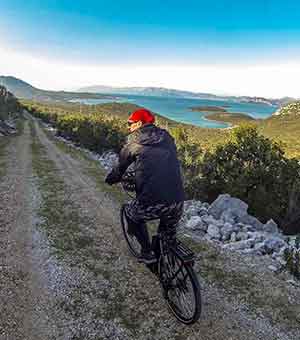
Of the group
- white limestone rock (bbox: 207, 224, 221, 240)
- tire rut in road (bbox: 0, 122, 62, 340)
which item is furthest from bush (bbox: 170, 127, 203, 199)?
tire rut in road (bbox: 0, 122, 62, 340)

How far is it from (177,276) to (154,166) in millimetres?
1521

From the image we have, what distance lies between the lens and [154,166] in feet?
14.9

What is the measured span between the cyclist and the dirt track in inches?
49.8

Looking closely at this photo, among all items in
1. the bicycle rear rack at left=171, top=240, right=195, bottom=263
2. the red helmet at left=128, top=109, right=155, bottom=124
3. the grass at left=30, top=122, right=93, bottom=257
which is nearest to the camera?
the bicycle rear rack at left=171, top=240, right=195, bottom=263

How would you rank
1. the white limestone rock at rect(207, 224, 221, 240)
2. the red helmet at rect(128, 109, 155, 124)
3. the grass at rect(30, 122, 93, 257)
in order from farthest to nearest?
the white limestone rock at rect(207, 224, 221, 240) → the grass at rect(30, 122, 93, 257) → the red helmet at rect(128, 109, 155, 124)

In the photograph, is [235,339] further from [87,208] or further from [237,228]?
[87,208]

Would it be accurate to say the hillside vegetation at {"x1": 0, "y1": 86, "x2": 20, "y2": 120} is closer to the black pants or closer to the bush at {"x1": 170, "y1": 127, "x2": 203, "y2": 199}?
the bush at {"x1": 170, "y1": 127, "x2": 203, "y2": 199}

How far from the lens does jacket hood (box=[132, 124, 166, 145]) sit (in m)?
4.64

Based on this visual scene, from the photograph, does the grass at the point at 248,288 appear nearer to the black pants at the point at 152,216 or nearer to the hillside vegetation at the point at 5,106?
the black pants at the point at 152,216

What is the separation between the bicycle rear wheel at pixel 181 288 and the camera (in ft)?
14.3

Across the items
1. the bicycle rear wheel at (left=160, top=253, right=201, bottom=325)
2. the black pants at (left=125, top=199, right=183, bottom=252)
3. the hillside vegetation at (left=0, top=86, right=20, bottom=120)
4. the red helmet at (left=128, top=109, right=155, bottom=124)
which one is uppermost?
the red helmet at (left=128, top=109, right=155, bottom=124)

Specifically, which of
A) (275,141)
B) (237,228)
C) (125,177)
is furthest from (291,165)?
(125,177)

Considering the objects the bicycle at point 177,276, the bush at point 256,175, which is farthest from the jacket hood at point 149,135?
the bush at point 256,175

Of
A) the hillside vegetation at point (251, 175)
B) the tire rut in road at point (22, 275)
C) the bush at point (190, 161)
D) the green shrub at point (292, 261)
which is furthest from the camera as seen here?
the bush at point (190, 161)
